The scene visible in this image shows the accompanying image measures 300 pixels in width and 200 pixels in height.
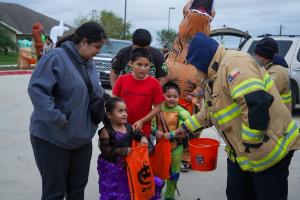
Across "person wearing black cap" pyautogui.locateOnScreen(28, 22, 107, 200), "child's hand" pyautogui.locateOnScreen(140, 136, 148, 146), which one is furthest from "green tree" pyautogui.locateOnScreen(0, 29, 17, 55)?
"person wearing black cap" pyautogui.locateOnScreen(28, 22, 107, 200)

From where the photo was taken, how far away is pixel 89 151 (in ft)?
10.7

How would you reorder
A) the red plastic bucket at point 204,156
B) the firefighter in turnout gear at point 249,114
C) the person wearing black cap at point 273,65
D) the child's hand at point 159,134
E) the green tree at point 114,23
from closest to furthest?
the firefighter in turnout gear at point 249,114
the red plastic bucket at point 204,156
the child's hand at point 159,134
the person wearing black cap at point 273,65
the green tree at point 114,23

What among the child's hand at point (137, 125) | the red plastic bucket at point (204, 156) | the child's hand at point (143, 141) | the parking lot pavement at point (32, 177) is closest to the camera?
the red plastic bucket at point (204, 156)

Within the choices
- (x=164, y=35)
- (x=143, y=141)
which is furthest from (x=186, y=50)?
(x=164, y=35)

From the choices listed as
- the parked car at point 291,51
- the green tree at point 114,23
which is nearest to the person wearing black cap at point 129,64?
the parked car at point 291,51

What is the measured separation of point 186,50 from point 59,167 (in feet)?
8.97

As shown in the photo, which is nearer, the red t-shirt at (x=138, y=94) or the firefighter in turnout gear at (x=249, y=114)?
the firefighter in turnout gear at (x=249, y=114)

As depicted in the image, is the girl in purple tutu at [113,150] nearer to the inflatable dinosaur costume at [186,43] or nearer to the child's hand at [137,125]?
the child's hand at [137,125]

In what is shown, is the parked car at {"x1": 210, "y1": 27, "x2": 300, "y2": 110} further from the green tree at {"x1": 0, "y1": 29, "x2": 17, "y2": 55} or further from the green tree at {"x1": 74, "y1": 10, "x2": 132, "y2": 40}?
the green tree at {"x1": 74, "y1": 10, "x2": 132, "y2": 40}

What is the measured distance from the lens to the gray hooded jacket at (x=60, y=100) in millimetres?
2709

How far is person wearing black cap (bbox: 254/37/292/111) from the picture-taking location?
4.23 m

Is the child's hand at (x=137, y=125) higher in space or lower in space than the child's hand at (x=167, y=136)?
higher

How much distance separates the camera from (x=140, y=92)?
12.8 ft

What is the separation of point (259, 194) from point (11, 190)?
9.58 ft
